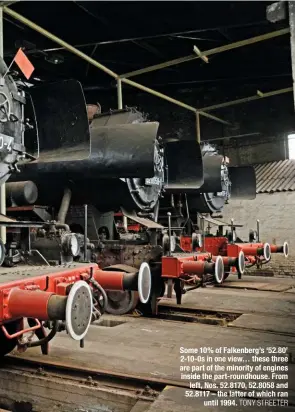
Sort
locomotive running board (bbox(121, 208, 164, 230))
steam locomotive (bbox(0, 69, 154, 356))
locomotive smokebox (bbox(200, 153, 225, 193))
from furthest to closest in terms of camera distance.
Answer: locomotive smokebox (bbox(200, 153, 225, 193)), locomotive running board (bbox(121, 208, 164, 230)), steam locomotive (bbox(0, 69, 154, 356))

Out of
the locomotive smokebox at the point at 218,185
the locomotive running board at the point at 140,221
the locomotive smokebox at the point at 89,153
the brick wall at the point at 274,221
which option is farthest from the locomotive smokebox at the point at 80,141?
the brick wall at the point at 274,221

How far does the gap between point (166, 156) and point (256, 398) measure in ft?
13.3

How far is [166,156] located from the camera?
5816 millimetres

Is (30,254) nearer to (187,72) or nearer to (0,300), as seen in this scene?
(0,300)

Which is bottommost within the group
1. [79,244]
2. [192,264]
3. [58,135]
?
[192,264]

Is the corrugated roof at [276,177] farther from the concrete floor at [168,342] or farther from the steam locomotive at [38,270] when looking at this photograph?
the steam locomotive at [38,270]

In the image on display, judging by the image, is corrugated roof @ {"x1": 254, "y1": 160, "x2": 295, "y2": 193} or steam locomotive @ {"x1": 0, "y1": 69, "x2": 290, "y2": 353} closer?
steam locomotive @ {"x1": 0, "y1": 69, "x2": 290, "y2": 353}

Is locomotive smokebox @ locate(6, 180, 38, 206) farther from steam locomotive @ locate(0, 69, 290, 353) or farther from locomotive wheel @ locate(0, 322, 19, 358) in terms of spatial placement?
locomotive wheel @ locate(0, 322, 19, 358)

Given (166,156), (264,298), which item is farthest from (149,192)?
(264,298)

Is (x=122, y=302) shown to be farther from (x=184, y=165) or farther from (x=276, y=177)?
(x=276, y=177)

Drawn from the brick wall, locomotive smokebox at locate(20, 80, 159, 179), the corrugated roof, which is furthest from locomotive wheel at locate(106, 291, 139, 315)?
the corrugated roof

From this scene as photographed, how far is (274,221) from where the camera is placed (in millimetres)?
8906

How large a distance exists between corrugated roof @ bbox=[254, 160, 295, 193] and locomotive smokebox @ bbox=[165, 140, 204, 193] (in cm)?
383

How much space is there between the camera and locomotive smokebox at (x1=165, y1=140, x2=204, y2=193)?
18.7ft
